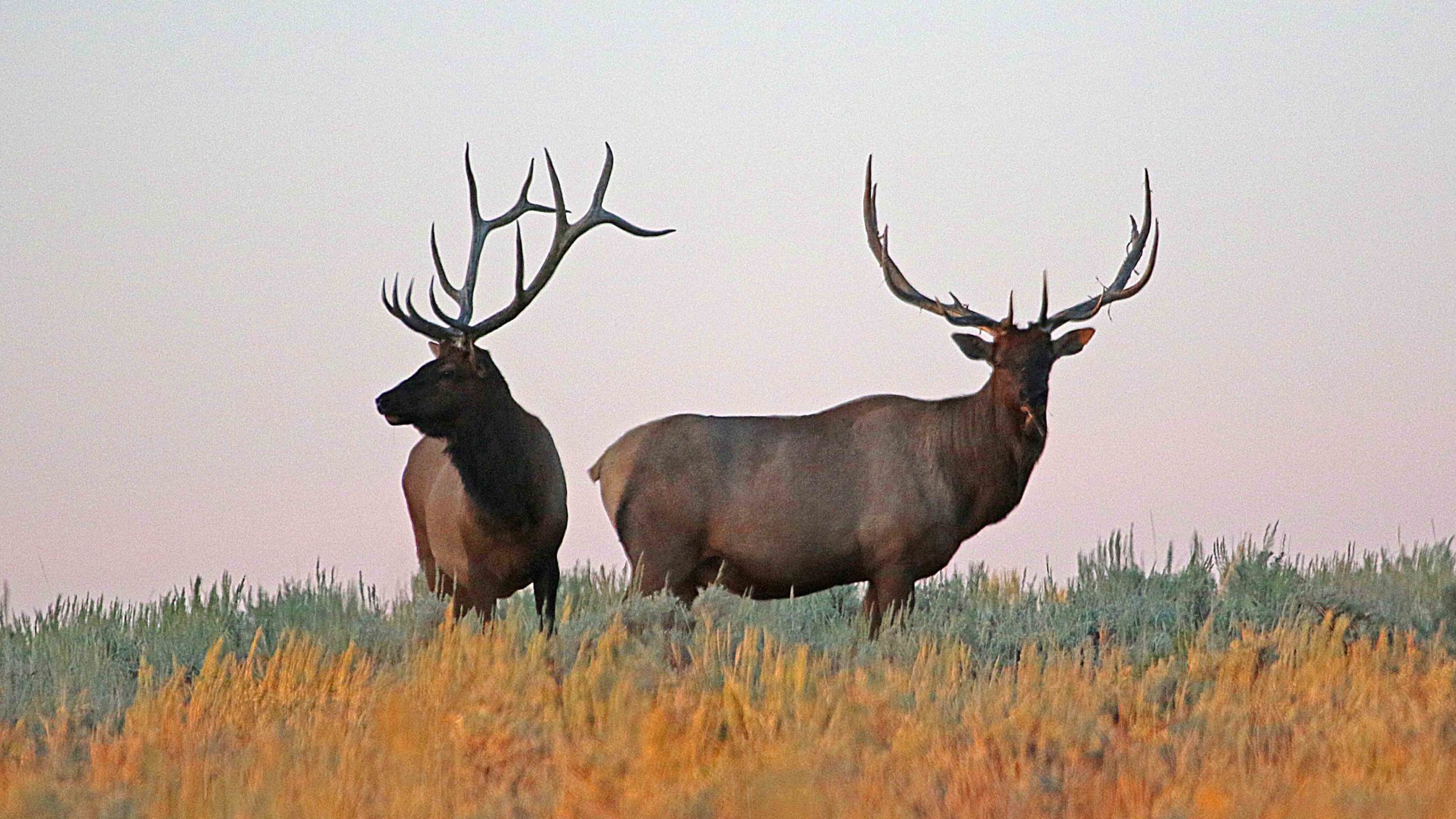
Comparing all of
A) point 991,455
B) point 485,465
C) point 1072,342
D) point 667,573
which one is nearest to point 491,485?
point 485,465

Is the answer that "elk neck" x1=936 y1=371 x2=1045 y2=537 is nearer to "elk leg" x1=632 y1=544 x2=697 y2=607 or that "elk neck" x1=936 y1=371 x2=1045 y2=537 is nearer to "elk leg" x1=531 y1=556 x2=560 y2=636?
"elk leg" x1=632 y1=544 x2=697 y2=607

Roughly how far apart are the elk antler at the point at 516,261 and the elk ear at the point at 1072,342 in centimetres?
277

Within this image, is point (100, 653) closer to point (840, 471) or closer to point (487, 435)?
point (487, 435)

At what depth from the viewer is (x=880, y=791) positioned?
5789 millimetres

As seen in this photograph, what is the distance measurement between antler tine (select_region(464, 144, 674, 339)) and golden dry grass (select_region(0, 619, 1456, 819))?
3292mm

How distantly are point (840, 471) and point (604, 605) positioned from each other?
1.61m

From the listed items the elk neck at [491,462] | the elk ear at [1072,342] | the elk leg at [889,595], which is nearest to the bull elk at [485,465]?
the elk neck at [491,462]

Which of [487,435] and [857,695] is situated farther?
[487,435]

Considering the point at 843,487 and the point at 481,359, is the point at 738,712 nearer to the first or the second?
the point at 843,487

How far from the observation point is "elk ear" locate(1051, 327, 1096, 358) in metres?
11.1

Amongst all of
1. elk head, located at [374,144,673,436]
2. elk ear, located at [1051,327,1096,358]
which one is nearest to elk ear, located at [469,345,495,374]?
elk head, located at [374,144,673,436]

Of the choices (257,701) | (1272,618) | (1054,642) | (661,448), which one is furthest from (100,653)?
(1272,618)

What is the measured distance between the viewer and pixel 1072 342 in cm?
1120

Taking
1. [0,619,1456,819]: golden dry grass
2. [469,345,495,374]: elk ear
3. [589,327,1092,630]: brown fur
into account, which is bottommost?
[0,619,1456,819]: golden dry grass
